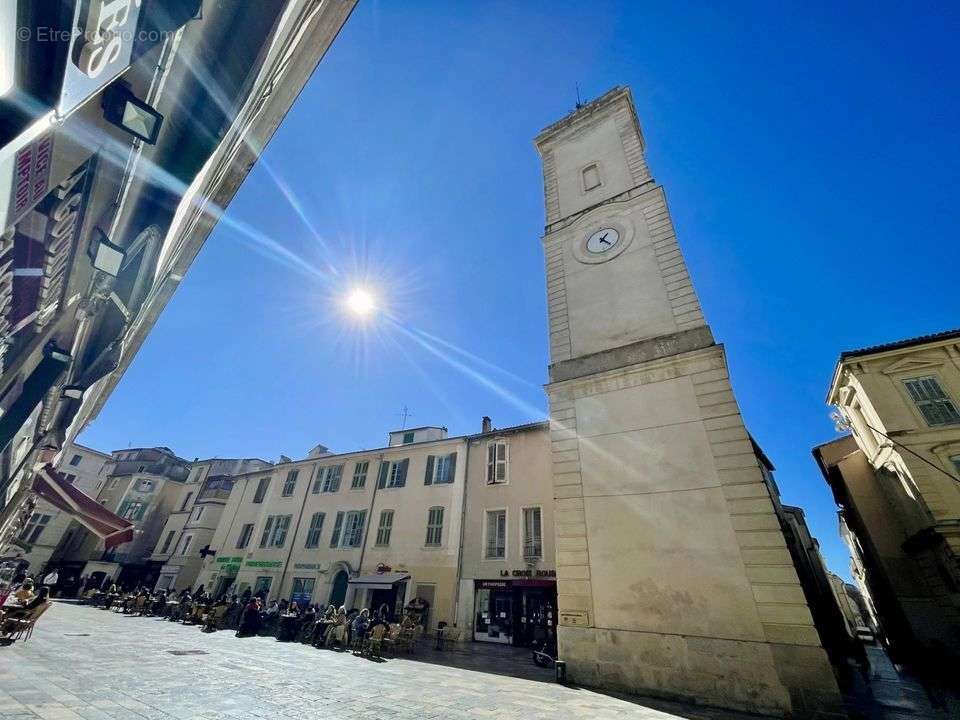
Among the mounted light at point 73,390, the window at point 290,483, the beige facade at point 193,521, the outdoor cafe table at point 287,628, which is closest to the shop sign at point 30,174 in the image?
the mounted light at point 73,390

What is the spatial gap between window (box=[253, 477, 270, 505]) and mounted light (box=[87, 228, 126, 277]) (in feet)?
88.8

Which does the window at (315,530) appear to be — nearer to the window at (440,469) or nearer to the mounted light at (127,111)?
the window at (440,469)

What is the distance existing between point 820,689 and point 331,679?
8374 millimetres

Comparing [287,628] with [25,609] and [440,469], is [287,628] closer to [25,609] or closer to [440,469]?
[25,609]

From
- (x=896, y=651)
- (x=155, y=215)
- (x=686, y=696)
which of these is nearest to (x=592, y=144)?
(x=155, y=215)

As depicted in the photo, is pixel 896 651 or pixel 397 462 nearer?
pixel 896 651

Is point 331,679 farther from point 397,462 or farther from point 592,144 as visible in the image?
point 592,144

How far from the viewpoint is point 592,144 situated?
16734 mm

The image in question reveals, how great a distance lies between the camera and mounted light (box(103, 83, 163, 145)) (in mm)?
2582

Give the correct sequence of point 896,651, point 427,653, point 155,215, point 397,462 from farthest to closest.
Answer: point 397,462 < point 896,651 < point 427,653 < point 155,215

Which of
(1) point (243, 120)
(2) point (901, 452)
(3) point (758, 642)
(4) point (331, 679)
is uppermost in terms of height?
(2) point (901, 452)

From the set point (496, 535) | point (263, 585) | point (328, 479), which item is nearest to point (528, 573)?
point (496, 535)

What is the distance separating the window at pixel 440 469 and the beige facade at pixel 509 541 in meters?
1.07

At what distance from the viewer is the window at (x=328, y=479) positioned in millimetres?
24094
